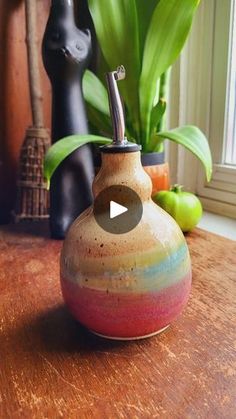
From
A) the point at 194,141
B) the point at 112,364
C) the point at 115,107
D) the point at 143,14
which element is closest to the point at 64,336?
the point at 112,364

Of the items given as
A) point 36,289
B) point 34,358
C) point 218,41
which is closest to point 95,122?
point 218,41

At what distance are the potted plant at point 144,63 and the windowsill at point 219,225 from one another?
0.13 m

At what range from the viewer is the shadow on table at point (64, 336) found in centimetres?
34

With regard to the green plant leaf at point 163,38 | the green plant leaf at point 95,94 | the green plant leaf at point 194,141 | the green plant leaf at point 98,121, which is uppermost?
the green plant leaf at point 163,38

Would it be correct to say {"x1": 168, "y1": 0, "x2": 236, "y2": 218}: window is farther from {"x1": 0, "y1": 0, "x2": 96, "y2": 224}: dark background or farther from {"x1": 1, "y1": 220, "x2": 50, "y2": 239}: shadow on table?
{"x1": 1, "y1": 220, "x2": 50, "y2": 239}: shadow on table

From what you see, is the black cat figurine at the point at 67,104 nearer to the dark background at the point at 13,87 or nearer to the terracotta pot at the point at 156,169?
the terracotta pot at the point at 156,169

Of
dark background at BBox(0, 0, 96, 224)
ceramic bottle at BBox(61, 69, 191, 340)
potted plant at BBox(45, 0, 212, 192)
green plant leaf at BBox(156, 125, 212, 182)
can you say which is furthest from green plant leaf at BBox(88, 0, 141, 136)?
ceramic bottle at BBox(61, 69, 191, 340)

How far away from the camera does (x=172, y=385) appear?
291mm

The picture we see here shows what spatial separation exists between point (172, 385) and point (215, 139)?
64 centimetres

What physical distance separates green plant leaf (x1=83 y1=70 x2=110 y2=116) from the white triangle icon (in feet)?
1.47

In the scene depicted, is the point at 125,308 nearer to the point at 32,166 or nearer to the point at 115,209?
the point at 115,209

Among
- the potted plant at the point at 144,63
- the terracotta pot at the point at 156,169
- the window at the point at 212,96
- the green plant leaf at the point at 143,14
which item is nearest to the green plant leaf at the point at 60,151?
the potted plant at the point at 144,63

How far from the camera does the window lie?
30.9 inches

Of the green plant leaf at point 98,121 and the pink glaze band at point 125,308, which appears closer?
the pink glaze band at point 125,308
